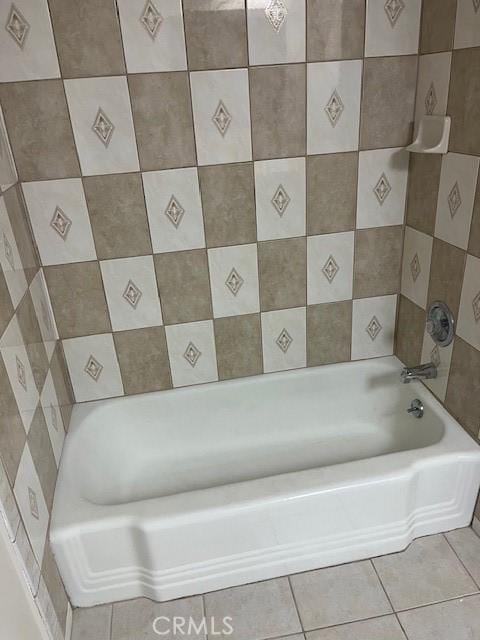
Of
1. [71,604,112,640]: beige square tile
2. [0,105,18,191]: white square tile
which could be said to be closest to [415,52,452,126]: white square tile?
[0,105,18,191]: white square tile

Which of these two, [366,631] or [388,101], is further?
[388,101]

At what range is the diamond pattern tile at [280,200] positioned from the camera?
1.67 m

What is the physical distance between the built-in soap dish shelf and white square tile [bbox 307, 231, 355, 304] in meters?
0.36

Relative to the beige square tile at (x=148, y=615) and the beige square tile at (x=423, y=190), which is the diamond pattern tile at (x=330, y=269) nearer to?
the beige square tile at (x=423, y=190)

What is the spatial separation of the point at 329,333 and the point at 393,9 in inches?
42.3

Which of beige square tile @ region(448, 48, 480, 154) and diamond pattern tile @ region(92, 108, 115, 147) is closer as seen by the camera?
beige square tile @ region(448, 48, 480, 154)

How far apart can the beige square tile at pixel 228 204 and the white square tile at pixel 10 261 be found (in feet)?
1.92

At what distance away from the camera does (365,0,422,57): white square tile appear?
1512 mm

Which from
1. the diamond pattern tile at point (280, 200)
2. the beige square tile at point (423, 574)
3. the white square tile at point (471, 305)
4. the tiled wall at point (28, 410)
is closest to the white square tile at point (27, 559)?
the tiled wall at point (28, 410)

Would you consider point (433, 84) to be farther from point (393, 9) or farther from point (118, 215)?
point (118, 215)

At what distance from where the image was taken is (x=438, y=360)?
5.54 feet

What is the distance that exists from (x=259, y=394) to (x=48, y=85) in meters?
1.24

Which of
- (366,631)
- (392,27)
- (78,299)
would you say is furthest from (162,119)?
(366,631)

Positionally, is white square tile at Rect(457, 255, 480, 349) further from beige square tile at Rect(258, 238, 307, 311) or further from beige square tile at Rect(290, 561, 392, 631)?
beige square tile at Rect(290, 561, 392, 631)
